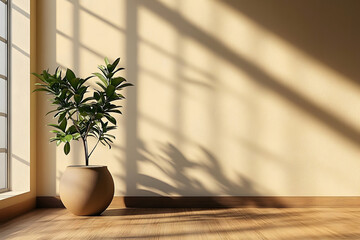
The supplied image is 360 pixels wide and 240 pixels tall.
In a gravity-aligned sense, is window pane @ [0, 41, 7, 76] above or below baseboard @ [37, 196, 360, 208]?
above

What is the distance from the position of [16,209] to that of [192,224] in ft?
4.29

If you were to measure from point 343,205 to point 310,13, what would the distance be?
163 centimetres

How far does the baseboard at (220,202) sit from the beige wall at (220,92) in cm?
5

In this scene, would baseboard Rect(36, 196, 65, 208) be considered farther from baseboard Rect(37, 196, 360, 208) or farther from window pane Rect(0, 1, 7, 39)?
window pane Rect(0, 1, 7, 39)

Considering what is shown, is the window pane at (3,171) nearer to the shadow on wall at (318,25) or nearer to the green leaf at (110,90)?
the green leaf at (110,90)

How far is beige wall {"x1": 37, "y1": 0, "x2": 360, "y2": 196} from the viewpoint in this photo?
3574 millimetres

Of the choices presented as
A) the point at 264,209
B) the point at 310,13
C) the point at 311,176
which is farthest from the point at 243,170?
the point at 310,13

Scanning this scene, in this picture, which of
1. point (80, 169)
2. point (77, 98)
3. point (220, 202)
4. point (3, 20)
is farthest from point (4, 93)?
point (220, 202)

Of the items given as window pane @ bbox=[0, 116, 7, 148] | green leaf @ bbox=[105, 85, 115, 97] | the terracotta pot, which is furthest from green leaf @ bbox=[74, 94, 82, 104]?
window pane @ bbox=[0, 116, 7, 148]

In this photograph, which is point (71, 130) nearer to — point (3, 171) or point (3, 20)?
point (3, 171)

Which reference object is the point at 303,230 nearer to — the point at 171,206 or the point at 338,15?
the point at 171,206

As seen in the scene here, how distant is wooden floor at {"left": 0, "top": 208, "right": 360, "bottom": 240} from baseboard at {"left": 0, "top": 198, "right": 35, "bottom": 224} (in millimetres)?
56

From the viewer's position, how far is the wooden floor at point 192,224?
2537 millimetres

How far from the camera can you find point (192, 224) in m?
2.84
